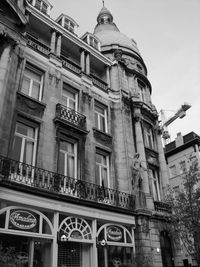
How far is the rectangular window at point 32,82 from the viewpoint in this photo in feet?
48.0

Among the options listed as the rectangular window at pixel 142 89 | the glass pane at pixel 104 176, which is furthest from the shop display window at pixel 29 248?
the rectangular window at pixel 142 89

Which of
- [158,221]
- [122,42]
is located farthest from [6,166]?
[122,42]

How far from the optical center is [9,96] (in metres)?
12.7

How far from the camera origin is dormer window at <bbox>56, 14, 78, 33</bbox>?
2007 centimetres

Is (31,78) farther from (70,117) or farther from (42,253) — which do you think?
(42,253)

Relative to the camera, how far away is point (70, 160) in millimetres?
14453

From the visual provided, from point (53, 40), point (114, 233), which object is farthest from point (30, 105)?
point (114, 233)

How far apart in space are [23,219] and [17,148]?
3383 mm

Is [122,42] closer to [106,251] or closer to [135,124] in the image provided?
[135,124]

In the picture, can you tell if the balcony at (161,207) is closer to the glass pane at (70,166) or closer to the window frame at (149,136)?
the window frame at (149,136)

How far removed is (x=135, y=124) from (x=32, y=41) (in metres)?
9.09

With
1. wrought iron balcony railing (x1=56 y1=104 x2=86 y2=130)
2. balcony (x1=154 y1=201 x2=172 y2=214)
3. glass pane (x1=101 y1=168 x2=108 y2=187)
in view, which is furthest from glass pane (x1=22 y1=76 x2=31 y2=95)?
balcony (x1=154 y1=201 x2=172 y2=214)

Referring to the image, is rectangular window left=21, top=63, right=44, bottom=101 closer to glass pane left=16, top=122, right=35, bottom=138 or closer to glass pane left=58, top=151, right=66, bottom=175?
glass pane left=16, top=122, right=35, bottom=138

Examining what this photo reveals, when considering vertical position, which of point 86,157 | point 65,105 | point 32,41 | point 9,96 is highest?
point 32,41
